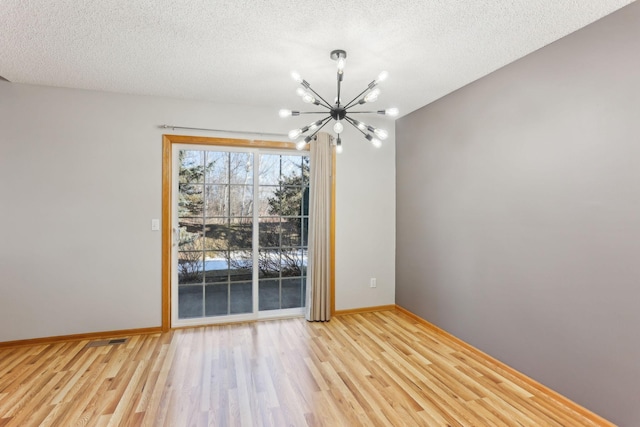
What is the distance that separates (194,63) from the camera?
2801 millimetres

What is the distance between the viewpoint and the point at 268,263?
13.7 feet

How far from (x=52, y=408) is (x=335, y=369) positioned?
82.8 inches

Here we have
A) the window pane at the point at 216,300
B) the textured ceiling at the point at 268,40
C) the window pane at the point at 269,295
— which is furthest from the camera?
the window pane at the point at 269,295

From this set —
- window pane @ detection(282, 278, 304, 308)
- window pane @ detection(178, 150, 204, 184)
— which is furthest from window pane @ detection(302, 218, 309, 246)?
window pane @ detection(178, 150, 204, 184)

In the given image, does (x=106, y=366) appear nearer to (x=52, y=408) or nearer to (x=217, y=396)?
(x=52, y=408)

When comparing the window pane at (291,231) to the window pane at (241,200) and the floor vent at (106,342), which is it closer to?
the window pane at (241,200)

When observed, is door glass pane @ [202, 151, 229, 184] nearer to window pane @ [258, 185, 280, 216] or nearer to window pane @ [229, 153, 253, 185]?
window pane @ [229, 153, 253, 185]

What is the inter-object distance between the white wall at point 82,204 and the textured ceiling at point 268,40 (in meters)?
0.34

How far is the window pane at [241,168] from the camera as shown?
3.99m

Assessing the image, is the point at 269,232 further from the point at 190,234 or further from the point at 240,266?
the point at 190,234

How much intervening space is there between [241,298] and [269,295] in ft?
1.20

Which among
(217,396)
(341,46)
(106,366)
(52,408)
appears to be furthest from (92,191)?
(341,46)

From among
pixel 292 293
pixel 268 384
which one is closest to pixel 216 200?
pixel 292 293

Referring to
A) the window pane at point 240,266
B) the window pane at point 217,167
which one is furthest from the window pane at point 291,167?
the window pane at point 240,266
